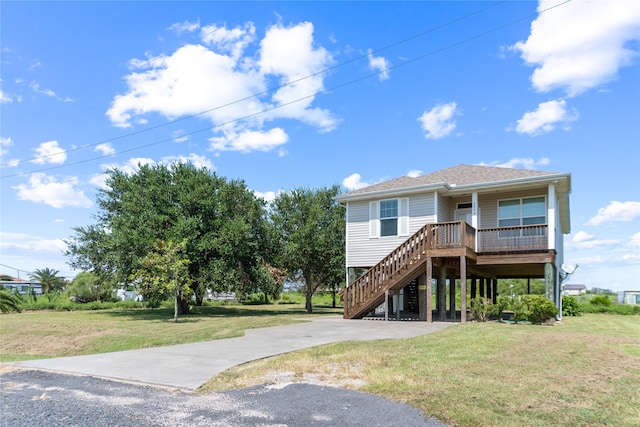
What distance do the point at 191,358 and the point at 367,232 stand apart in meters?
12.2

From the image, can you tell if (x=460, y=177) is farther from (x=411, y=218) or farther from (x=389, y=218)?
(x=389, y=218)

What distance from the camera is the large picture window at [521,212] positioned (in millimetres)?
17281

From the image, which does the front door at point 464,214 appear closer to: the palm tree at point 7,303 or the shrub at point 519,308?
the shrub at point 519,308

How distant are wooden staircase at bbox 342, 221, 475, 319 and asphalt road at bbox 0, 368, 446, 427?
10650mm

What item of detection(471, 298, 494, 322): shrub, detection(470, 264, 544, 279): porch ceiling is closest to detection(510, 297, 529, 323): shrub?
detection(471, 298, 494, 322): shrub

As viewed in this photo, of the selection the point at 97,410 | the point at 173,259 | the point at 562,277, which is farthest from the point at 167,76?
the point at 562,277

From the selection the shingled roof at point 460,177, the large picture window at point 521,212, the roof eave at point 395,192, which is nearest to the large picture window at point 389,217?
the roof eave at point 395,192

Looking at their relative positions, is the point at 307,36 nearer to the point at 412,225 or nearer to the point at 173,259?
the point at 412,225

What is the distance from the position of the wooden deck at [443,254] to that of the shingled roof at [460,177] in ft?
6.46

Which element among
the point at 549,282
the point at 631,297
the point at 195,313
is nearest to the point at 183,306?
the point at 195,313

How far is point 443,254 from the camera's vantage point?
15.9 m

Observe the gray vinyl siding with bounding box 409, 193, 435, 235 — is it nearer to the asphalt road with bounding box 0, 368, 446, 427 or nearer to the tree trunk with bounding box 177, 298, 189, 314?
the tree trunk with bounding box 177, 298, 189, 314

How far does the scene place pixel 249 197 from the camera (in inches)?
977

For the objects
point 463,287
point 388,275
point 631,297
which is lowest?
point 631,297
